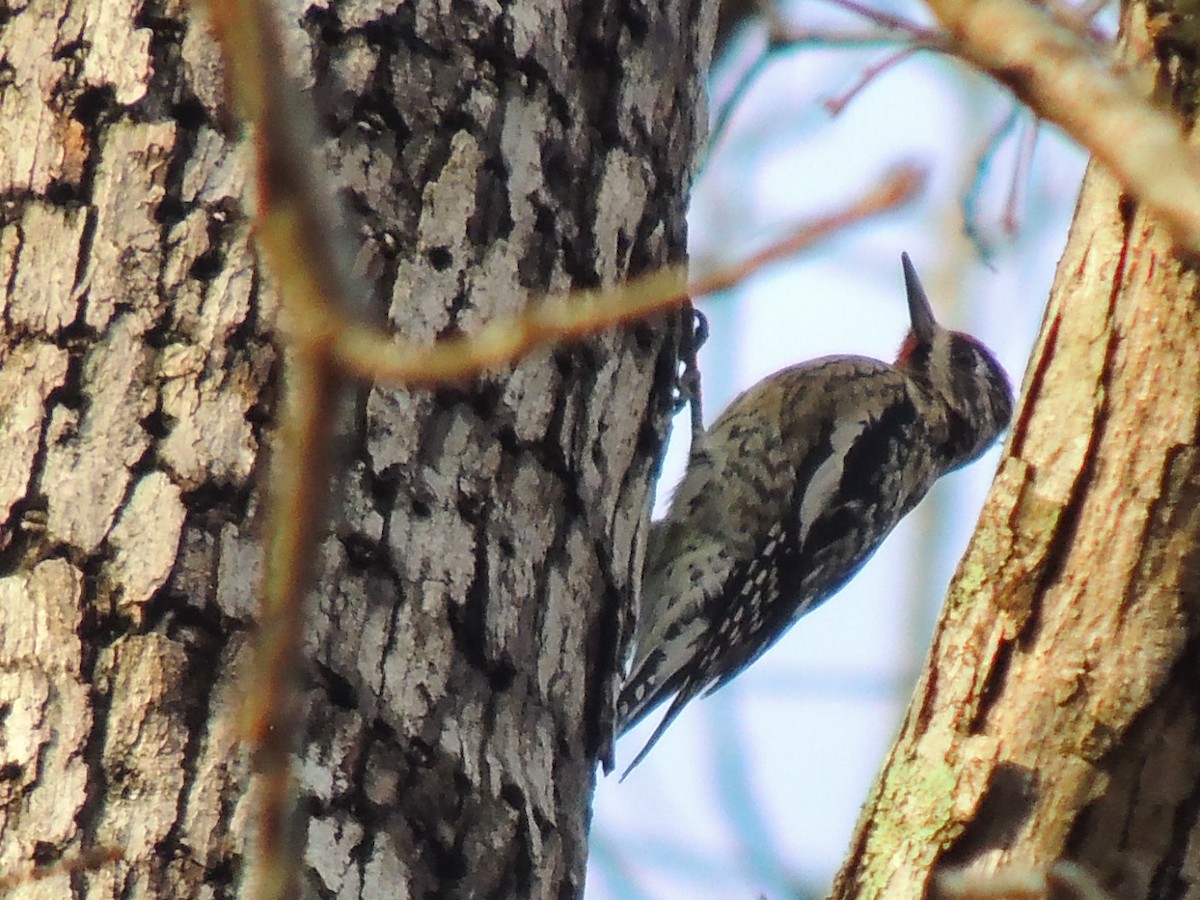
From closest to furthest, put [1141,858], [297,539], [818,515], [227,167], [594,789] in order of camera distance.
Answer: [297,539] → [1141,858] → [227,167] → [594,789] → [818,515]

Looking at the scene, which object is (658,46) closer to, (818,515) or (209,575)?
(209,575)

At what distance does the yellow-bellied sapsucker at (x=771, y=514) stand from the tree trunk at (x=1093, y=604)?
220 cm

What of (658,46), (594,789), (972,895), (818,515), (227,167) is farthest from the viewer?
(818,515)

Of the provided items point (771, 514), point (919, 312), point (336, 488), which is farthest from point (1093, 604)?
point (919, 312)

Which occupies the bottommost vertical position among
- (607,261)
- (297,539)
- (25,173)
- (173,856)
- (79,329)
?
(297,539)

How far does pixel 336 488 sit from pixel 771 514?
9.03 feet

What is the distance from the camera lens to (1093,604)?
160cm

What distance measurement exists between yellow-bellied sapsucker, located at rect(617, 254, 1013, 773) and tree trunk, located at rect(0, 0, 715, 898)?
6.18 feet

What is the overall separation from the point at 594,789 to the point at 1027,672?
725 mm

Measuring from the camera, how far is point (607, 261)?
2.16 meters

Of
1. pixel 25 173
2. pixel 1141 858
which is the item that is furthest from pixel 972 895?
pixel 25 173

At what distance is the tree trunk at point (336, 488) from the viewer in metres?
1.62

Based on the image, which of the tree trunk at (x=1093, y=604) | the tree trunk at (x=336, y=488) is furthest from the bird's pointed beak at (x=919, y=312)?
the tree trunk at (x=1093, y=604)

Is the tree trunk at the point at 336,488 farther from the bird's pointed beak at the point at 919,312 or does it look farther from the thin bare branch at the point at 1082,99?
the bird's pointed beak at the point at 919,312
